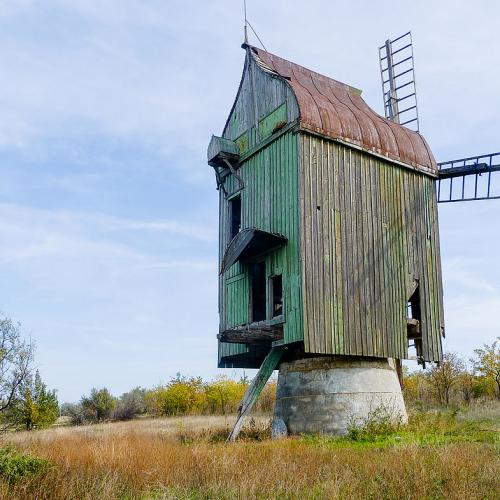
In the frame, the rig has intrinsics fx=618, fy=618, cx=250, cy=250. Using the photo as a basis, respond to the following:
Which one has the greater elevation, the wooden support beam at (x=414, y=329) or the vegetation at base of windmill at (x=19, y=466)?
the wooden support beam at (x=414, y=329)

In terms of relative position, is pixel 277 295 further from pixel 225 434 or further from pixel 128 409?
pixel 128 409

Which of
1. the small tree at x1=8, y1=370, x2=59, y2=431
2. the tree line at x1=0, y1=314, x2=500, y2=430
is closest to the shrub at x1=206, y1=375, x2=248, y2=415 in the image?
the tree line at x1=0, y1=314, x2=500, y2=430

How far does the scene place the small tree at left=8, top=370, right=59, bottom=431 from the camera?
26938 mm

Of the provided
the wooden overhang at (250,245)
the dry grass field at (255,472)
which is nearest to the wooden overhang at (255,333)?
the wooden overhang at (250,245)

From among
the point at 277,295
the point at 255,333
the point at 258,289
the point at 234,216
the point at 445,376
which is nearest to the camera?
the point at 255,333

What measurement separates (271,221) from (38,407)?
17.8m

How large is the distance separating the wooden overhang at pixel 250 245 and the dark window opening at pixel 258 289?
53 centimetres

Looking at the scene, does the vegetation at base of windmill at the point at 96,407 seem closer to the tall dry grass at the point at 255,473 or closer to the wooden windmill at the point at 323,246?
the wooden windmill at the point at 323,246

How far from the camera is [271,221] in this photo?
55.5 feet

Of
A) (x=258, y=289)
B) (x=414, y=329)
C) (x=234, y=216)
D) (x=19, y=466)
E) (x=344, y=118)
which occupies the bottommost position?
(x=19, y=466)

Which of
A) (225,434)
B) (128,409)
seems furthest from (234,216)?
(128,409)

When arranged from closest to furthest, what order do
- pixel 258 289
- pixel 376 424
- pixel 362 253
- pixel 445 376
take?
1. pixel 376 424
2. pixel 362 253
3. pixel 258 289
4. pixel 445 376

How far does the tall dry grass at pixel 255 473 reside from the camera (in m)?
8.09

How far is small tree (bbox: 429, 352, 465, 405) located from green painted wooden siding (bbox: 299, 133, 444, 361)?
1701 centimetres
